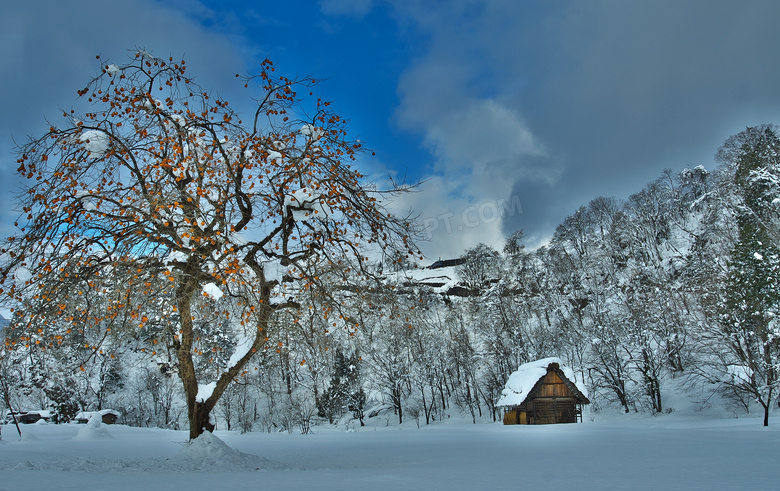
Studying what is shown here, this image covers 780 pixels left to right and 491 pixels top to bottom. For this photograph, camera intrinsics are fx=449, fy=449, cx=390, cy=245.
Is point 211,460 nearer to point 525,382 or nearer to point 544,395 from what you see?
point 525,382

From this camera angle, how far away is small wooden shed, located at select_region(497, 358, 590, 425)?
3422 centimetres

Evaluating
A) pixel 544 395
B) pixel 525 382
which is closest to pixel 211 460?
pixel 525 382

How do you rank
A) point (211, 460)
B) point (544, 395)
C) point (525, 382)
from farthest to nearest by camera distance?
point (544, 395), point (525, 382), point (211, 460)

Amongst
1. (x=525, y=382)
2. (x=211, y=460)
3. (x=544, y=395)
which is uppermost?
(x=211, y=460)

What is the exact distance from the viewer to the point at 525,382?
34000 millimetres

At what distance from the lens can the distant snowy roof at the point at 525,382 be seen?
3366cm

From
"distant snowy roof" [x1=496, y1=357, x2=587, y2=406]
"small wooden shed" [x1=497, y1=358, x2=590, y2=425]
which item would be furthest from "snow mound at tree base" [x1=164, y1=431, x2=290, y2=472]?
"small wooden shed" [x1=497, y1=358, x2=590, y2=425]

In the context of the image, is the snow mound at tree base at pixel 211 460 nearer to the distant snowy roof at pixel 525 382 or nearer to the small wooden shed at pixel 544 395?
the distant snowy roof at pixel 525 382

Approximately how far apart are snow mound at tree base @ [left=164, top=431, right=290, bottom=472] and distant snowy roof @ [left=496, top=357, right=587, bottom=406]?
27.8 metres

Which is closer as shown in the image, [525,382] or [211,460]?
[211,460]

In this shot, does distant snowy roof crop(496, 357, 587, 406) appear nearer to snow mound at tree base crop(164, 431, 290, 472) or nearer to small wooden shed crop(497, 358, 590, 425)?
small wooden shed crop(497, 358, 590, 425)

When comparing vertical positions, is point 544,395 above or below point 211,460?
below

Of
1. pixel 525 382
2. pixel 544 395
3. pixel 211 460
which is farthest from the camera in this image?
pixel 544 395

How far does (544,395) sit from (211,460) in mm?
32096
